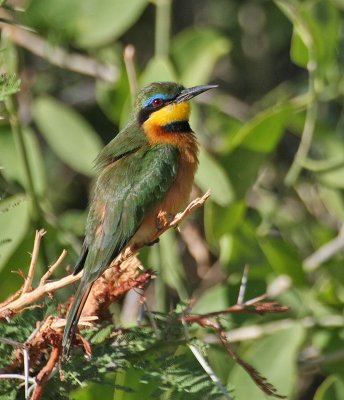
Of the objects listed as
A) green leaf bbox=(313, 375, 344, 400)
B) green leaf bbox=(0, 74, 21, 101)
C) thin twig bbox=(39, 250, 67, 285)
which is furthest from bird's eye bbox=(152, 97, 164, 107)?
thin twig bbox=(39, 250, 67, 285)

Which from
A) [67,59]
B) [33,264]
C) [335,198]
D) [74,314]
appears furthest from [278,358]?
[67,59]

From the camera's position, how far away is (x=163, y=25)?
10.1 ft

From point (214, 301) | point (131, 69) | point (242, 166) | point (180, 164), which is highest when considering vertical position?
point (131, 69)

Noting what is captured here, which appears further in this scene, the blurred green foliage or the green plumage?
the blurred green foliage

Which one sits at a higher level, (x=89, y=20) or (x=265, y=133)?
(x=89, y=20)

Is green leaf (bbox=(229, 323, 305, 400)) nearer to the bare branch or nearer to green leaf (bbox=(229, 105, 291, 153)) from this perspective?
green leaf (bbox=(229, 105, 291, 153))

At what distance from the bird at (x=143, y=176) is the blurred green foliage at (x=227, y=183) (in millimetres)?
153

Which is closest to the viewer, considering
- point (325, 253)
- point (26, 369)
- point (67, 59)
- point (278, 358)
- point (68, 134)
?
point (26, 369)

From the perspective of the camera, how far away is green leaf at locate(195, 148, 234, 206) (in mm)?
2699

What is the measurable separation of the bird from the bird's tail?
0.53 ft

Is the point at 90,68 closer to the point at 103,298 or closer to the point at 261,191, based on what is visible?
the point at 261,191

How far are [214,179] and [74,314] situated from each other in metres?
1.11

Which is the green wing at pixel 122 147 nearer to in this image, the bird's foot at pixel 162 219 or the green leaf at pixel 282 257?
the bird's foot at pixel 162 219

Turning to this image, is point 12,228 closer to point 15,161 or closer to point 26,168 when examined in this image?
point 26,168
